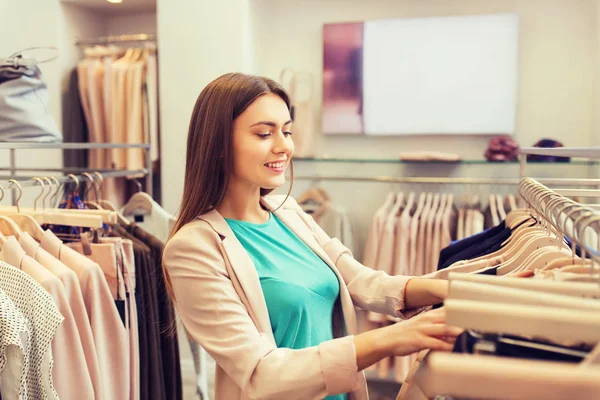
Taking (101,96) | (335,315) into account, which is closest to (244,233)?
(335,315)

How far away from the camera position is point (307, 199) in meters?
3.34

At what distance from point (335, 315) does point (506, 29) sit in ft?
7.59

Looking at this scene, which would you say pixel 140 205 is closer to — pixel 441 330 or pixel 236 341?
pixel 236 341

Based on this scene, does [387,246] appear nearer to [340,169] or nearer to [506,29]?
[340,169]

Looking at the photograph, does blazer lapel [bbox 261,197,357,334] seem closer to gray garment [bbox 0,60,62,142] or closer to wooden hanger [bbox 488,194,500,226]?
gray garment [bbox 0,60,62,142]

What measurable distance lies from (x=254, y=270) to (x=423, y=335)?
51 centimetres

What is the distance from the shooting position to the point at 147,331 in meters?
1.98

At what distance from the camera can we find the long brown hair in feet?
4.58

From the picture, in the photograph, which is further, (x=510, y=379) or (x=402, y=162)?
(x=402, y=162)

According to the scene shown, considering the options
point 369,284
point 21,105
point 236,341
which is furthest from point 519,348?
point 21,105

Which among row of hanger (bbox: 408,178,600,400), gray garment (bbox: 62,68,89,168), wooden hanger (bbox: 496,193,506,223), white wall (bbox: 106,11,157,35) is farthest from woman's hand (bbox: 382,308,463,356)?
white wall (bbox: 106,11,157,35)

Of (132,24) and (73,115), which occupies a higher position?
(132,24)

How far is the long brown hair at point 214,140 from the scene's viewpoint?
1.39 m

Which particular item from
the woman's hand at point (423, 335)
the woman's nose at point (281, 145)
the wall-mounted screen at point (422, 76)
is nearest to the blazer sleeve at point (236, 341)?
the woman's hand at point (423, 335)
